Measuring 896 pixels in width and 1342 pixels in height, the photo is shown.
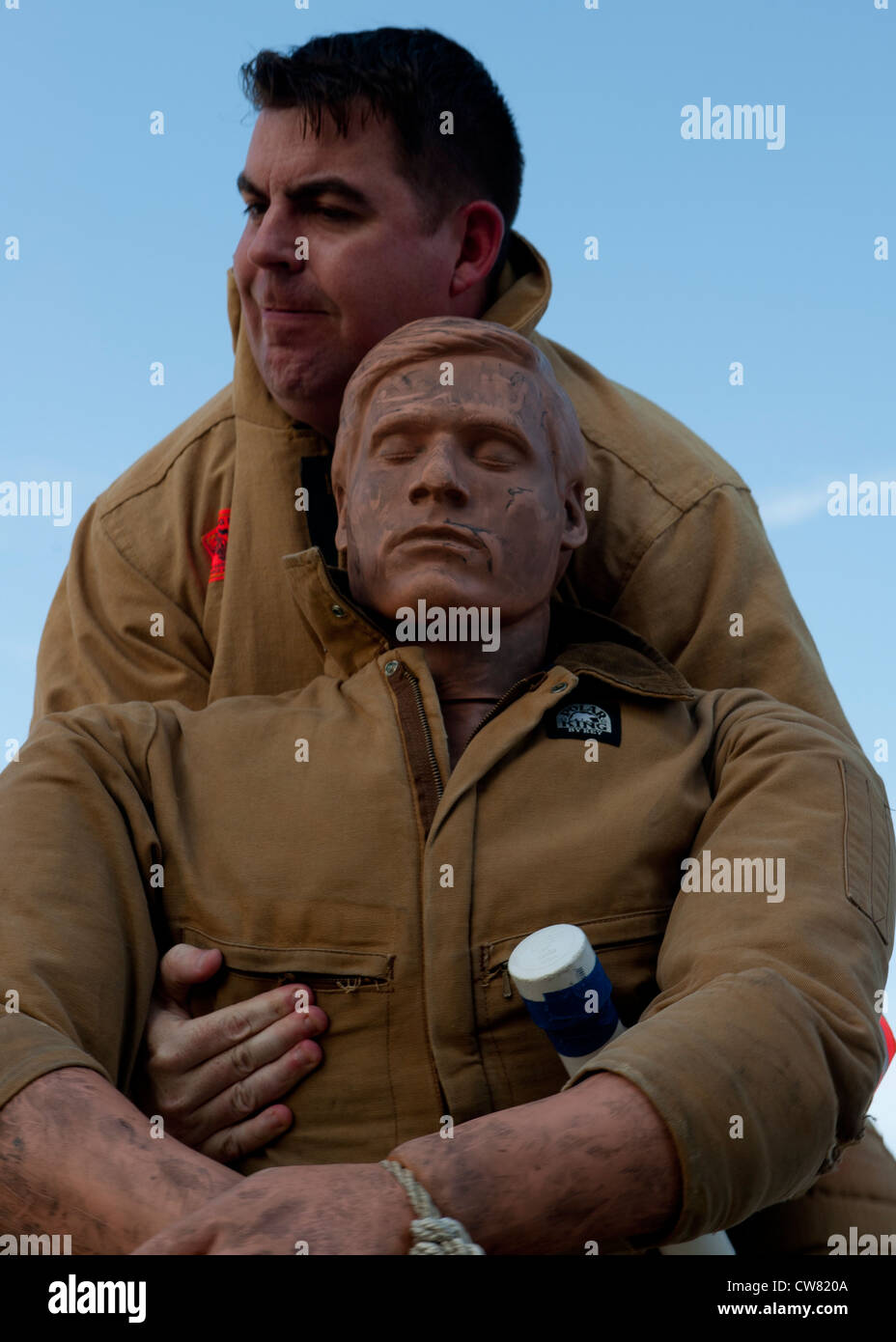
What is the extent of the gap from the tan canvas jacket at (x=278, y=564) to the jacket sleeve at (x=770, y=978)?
915 millimetres

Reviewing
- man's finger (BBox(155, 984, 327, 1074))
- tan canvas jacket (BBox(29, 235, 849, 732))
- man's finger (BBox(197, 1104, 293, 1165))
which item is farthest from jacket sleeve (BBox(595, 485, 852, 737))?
man's finger (BBox(197, 1104, 293, 1165))

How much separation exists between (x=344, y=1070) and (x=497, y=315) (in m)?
2.50

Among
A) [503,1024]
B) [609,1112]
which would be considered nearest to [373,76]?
[503,1024]

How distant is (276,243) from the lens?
5199 mm

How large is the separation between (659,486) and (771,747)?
4.89ft

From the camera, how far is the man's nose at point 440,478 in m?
4.11

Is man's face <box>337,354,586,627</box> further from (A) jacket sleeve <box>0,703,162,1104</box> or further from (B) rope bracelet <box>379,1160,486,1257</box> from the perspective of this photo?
(B) rope bracelet <box>379,1160,486,1257</box>

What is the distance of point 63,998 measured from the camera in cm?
349

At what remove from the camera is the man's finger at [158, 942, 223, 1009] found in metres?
3.77

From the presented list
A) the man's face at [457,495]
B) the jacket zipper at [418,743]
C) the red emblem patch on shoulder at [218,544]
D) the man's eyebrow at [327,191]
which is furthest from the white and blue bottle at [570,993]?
the man's eyebrow at [327,191]

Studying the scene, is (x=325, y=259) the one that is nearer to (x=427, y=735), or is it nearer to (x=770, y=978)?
(x=427, y=735)

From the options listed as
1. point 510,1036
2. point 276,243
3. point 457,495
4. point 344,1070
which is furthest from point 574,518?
point 344,1070

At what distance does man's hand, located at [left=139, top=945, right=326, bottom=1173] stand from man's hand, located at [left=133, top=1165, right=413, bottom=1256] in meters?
0.73
